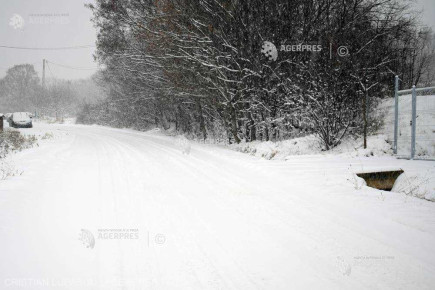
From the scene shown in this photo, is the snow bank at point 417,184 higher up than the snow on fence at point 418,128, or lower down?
lower down

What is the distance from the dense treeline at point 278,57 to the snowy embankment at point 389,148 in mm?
636

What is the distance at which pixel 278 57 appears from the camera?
13.0 meters

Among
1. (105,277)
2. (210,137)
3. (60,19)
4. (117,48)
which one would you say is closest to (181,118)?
(210,137)

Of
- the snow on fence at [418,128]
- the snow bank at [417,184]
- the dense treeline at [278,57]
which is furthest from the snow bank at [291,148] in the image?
the snow bank at [417,184]

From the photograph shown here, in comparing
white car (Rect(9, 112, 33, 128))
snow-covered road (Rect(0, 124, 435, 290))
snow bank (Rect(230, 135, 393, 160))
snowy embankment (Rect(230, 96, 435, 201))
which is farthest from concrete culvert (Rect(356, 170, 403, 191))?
white car (Rect(9, 112, 33, 128))

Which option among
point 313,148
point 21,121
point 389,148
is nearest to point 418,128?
point 389,148

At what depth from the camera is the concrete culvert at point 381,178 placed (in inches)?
258

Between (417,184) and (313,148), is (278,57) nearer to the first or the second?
(313,148)

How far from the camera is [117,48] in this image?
18.0 metres

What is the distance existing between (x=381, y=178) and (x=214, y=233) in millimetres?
4790

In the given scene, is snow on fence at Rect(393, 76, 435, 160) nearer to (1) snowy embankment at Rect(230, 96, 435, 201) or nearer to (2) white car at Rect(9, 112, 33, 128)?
(1) snowy embankment at Rect(230, 96, 435, 201)

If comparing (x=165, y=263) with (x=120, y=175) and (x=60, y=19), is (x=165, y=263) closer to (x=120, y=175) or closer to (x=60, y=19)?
(x=120, y=175)

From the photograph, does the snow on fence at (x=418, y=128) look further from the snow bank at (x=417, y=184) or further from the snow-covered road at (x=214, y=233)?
the snow-covered road at (x=214, y=233)

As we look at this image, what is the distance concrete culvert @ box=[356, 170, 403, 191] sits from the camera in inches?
258
